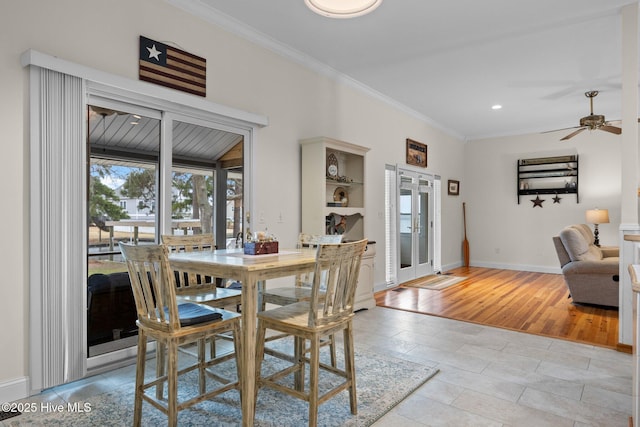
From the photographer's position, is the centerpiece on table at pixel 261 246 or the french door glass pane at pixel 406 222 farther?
the french door glass pane at pixel 406 222

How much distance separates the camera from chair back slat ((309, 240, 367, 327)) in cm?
191

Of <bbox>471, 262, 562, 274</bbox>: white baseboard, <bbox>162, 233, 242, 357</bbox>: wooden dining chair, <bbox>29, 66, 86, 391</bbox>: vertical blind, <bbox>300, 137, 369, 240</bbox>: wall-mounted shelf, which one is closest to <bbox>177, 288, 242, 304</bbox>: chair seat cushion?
<bbox>162, 233, 242, 357</bbox>: wooden dining chair

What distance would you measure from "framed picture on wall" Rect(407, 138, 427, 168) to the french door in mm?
179

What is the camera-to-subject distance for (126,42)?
9.09 ft

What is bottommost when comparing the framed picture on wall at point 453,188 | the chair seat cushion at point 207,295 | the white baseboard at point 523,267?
the white baseboard at point 523,267

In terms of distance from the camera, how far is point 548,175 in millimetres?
7492

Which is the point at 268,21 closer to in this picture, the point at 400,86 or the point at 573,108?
the point at 400,86

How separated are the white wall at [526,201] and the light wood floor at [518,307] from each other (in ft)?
3.92

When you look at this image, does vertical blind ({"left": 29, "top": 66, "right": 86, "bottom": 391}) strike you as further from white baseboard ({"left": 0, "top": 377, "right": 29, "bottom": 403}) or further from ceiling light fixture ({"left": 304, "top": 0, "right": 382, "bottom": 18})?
ceiling light fixture ({"left": 304, "top": 0, "right": 382, "bottom": 18})

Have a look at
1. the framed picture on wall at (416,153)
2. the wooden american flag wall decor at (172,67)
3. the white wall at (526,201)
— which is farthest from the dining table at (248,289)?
the white wall at (526,201)

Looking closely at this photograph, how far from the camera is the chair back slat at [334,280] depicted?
6.28 feet

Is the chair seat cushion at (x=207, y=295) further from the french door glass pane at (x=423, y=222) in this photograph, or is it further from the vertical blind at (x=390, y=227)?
the french door glass pane at (x=423, y=222)

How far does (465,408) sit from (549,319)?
2.57 metres

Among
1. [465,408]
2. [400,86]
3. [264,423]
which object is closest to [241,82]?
[400,86]
